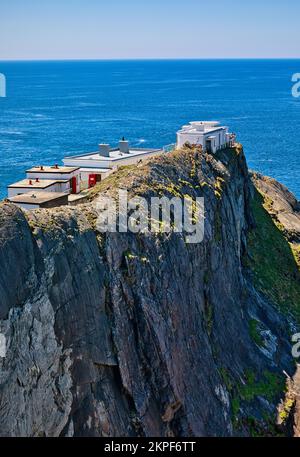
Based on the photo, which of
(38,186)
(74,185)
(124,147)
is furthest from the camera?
(124,147)

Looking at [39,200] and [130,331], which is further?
[39,200]

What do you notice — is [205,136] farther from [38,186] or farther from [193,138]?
[38,186]

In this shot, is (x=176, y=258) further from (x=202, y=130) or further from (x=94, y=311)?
(x=202, y=130)

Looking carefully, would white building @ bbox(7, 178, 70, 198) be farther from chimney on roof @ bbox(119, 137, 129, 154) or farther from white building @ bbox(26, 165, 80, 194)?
chimney on roof @ bbox(119, 137, 129, 154)

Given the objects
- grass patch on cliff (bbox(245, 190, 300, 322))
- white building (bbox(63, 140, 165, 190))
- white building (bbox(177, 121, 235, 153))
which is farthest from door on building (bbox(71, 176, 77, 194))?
grass patch on cliff (bbox(245, 190, 300, 322))

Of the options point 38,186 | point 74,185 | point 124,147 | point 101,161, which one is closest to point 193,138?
point 101,161

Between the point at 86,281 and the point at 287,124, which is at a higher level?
the point at 287,124
